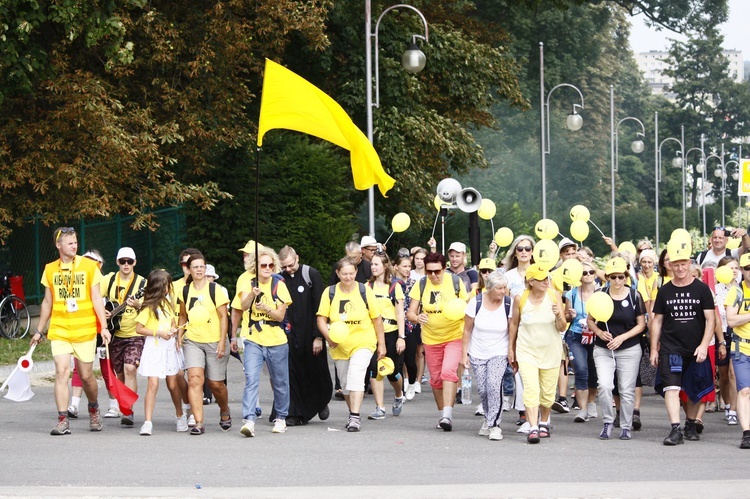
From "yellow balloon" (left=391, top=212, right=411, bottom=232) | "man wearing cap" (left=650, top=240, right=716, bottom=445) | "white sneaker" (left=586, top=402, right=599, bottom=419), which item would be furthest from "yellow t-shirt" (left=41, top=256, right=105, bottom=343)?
"yellow balloon" (left=391, top=212, right=411, bottom=232)

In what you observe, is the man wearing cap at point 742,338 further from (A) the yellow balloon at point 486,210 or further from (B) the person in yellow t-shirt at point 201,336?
(A) the yellow balloon at point 486,210

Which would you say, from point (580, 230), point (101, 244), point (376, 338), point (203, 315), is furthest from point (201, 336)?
point (101, 244)

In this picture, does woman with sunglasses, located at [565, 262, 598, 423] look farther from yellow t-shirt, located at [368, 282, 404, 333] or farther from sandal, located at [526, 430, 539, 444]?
yellow t-shirt, located at [368, 282, 404, 333]

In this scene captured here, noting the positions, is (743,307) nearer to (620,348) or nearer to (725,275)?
(620,348)

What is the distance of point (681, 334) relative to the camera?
10648 mm

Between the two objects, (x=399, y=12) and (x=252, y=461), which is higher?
(x=399, y=12)

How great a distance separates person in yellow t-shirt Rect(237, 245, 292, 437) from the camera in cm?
1114

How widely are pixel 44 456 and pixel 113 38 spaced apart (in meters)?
10.0

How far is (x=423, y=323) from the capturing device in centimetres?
1203

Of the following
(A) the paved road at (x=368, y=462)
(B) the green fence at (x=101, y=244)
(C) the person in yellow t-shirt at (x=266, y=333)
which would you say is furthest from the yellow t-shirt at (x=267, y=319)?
(B) the green fence at (x=101, y=244)

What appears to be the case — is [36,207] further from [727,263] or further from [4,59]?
[727,263]

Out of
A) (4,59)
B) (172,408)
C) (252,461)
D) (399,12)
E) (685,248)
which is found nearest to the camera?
(252,461)

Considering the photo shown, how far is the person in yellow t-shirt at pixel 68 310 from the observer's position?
11.1 meters

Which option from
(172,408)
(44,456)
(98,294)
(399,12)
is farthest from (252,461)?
(399,12)
